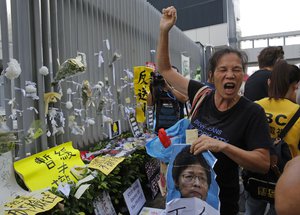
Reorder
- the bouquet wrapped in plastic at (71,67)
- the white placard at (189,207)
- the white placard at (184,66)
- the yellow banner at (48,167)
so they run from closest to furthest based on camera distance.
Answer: the white placard at (189,207), the yellow banner at (48,167), the bouquet wrapped in plastic at (71,67), the white placard at (184,66)

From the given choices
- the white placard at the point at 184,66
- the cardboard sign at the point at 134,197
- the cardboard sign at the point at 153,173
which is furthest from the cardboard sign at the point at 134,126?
the white placard at the point at 184,66

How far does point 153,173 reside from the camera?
364 cm

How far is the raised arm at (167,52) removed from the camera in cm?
213

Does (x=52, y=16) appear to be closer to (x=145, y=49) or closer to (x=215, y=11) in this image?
(x=145, y=49)

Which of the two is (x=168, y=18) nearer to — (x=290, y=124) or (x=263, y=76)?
(x=290, y=124)

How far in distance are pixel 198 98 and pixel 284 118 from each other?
831 mm

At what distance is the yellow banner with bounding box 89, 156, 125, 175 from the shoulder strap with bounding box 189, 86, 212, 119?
36.4 inches

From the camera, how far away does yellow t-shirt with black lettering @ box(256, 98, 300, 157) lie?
2.29 metres

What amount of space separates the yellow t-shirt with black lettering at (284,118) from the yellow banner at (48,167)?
1.59 m

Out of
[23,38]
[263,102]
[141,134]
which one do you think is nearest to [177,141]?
[263,102]

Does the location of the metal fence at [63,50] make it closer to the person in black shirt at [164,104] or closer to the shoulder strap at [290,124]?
the person in black shirt at [164,104]

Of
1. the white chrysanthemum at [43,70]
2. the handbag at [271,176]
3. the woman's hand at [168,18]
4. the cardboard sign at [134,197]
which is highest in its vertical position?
the woman's hand at [168,18]

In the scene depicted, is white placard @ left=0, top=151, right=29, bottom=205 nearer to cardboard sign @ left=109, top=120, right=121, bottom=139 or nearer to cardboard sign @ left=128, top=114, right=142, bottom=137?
cardboard sign @ left=109, top=120, right=121, bottom=139

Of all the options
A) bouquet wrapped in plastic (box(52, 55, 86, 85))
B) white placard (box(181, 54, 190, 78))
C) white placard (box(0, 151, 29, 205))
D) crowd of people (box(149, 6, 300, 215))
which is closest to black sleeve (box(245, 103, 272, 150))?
crowd of people (box(149, 6, 300, 215))
